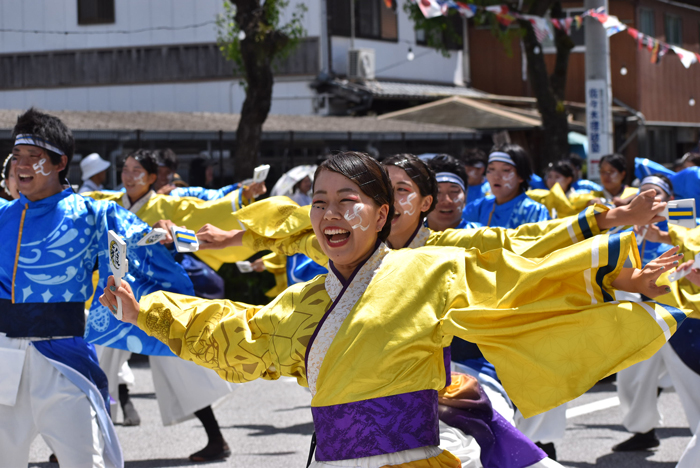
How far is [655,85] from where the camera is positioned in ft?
74.4

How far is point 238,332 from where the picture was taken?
8.81 feet

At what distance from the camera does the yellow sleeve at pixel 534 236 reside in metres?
3.38

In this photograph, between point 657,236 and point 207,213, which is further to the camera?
point 207,213

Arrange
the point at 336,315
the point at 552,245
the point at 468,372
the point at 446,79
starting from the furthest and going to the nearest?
the point at 446,79, the point at 468,372, the point at 552,245, the point at 336,315

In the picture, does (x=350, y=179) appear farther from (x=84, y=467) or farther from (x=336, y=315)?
(x=84, y=467)

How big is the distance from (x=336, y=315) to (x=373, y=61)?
54.4 feet

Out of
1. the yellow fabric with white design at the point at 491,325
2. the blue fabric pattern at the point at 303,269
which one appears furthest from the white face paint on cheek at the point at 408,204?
the blue fabric pattern at the point at 303,269

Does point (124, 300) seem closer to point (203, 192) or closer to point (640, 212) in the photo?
point (640, 212)

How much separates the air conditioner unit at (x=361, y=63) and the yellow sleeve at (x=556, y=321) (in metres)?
16.1

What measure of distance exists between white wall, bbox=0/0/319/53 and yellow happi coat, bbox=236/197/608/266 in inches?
585

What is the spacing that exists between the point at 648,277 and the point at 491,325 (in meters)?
0.46

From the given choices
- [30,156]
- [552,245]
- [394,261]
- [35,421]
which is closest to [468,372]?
[552,245]

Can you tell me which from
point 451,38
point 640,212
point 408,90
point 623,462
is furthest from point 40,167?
point 451,38

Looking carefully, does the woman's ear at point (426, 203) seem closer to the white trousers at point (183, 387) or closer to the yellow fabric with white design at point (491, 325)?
the yellow fabric with white design at point (491, 325)
